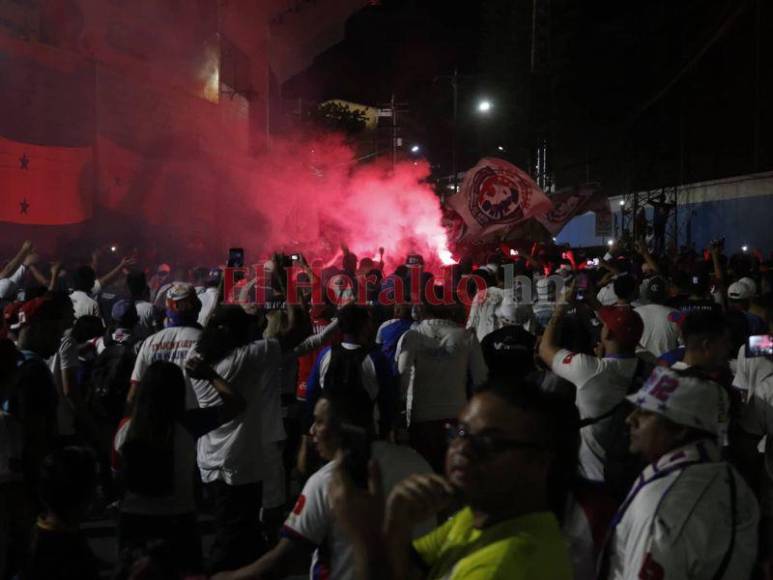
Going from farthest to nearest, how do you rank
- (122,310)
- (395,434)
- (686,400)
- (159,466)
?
(122,310) → (395,434) → (159,466) → (686,400)

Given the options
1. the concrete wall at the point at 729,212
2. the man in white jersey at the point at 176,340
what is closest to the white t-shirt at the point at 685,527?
the man in white jersey at the point at 176,340

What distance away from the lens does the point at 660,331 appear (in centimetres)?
702

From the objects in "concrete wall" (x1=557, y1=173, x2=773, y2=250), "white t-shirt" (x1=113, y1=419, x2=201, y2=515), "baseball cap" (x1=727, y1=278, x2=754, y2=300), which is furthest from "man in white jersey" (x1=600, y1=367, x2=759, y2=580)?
"concrete wall" (x1=557, y1=173, x2=773, y2=250)

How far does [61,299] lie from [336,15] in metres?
23.1

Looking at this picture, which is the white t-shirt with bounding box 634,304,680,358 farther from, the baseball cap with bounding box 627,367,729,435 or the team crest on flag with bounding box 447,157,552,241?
the team crest on flag with bounding box 447,157,552,241

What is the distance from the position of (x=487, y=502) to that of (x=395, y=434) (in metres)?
3.77

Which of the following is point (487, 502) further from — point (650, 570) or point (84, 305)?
point (84, 305)

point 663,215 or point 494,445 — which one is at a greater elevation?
point 663,215

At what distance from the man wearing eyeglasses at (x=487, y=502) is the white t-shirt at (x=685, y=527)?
0.50m

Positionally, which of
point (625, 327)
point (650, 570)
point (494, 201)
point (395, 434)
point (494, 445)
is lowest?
point (395, 434)

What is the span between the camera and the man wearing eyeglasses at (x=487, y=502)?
184 cm

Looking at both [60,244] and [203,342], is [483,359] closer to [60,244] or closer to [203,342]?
[203,342]

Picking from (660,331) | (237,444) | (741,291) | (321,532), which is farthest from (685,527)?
(741,291)

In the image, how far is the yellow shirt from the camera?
2.04 meters
